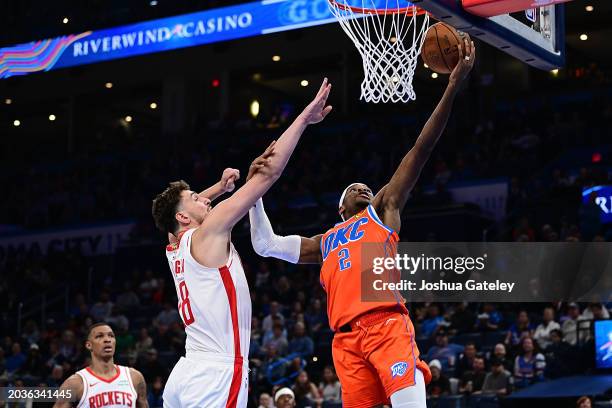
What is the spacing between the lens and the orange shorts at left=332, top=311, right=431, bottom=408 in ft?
18.7

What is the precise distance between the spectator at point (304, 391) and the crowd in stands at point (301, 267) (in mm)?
18

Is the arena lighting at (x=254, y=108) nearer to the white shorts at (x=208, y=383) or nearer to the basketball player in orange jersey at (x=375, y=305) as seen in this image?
the basketball player in orange jersey at (x=375, y=305)

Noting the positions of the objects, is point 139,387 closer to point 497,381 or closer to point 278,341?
point 497,381

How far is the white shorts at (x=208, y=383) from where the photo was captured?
495cm

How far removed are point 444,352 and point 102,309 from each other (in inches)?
312

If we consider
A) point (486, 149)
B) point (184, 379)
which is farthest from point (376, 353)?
point (486, 149)

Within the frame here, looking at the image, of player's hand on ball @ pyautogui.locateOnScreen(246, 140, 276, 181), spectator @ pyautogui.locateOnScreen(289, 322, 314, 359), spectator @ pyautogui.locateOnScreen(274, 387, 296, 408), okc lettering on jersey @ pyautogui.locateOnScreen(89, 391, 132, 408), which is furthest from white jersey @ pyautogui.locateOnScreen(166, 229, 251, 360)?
spectator @ pyautogui.locateOnScreen(289, 322, 314, 359)

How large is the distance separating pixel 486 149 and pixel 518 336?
7.15 meters

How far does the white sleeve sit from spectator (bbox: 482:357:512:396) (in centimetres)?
559

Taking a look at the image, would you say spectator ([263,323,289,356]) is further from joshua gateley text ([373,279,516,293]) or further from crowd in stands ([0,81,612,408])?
joshua gateley text ([373,279,516,293])

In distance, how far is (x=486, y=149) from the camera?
18.8 m

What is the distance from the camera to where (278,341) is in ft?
45.1

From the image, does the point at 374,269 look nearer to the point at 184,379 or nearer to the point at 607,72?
the point at 184,379

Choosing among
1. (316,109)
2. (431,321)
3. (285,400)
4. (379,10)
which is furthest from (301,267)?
(316,109)
